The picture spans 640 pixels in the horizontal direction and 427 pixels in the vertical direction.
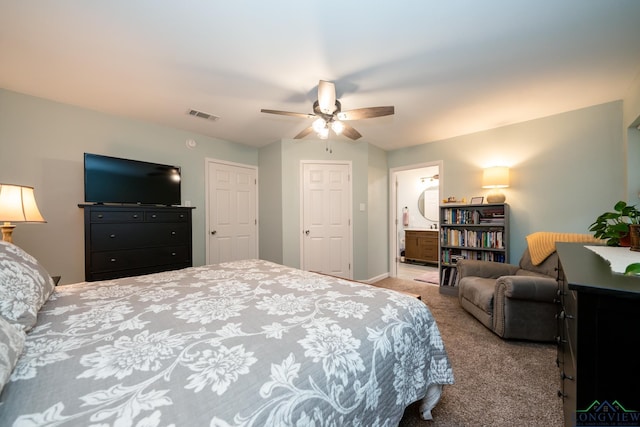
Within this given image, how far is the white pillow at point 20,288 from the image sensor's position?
0.83 metres

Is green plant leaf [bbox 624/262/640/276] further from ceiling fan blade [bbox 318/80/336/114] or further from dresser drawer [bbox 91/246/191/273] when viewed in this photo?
dresser drawer [bbox 91/246/191/273]

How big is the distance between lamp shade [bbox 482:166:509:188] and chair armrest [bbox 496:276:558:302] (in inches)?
58.3

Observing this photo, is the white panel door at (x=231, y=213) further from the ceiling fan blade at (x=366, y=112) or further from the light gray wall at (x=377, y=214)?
the ceiling fan blade at (x=366, y=112)

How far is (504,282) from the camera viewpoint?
215 cm

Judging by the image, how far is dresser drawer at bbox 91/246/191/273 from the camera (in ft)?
7.72

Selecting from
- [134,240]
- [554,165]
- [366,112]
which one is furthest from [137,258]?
[554,165]

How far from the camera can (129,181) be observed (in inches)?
109

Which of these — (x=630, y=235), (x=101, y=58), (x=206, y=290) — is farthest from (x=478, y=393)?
(x=101, y=58)

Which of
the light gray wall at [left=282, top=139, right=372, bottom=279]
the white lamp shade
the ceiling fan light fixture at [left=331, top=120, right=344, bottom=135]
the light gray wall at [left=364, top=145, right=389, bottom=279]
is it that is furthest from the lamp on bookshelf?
the white lamp shade

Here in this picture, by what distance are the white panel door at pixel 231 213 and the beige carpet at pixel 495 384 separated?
3.16 m

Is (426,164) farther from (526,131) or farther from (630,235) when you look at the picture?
(630,235)

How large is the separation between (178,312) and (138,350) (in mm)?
312

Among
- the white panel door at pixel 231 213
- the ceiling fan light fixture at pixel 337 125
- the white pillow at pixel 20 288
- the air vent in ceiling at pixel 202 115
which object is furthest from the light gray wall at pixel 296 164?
the white pillow at pixel 20 288

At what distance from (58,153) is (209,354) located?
3.29 metres
